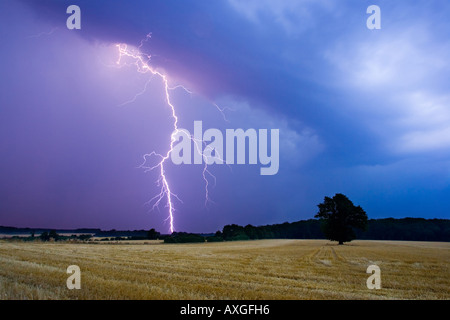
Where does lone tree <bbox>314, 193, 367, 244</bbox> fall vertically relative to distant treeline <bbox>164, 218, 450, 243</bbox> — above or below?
above

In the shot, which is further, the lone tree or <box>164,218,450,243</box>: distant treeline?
<box>164,218,450,243</box>: distant treeline

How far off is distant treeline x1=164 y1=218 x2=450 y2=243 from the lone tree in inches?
1367

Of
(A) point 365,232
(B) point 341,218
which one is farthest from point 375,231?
(B) point 341,218

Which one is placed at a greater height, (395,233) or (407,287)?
(407,287)

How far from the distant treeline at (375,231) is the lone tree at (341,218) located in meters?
34.7

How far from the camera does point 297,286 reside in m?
9.70

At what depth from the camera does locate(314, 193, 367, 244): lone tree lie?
50250 mm

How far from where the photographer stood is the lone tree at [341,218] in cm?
5025

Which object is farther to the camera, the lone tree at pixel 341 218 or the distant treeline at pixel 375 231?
the distant treeline at pixel 375 231

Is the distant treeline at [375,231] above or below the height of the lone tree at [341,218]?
below

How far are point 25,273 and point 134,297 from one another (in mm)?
6134
